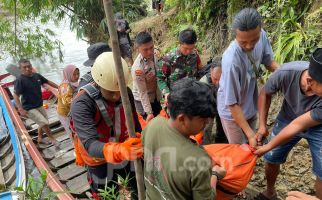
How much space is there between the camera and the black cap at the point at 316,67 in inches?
69.4

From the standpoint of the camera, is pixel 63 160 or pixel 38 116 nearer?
pixel 63 160

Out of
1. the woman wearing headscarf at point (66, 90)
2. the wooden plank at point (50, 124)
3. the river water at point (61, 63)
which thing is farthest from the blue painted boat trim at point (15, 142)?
the river water at point (61, 63)

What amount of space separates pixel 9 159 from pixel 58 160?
3.77ft

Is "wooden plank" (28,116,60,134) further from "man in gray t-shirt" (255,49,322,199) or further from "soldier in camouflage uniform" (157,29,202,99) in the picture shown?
"man in gray t-shirt" (255,49,322,199)

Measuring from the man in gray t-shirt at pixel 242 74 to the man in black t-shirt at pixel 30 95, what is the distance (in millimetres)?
3260

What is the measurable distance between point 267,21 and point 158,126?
4.21 metres

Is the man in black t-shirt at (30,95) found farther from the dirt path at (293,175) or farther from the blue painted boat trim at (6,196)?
the dirt path at (293,175)

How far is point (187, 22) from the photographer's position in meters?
7.39

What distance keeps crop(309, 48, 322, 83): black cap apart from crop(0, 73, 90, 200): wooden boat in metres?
2.20

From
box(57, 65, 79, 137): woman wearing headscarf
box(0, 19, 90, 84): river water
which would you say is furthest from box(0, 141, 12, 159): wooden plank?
box(0, 19, 90, 84): river water

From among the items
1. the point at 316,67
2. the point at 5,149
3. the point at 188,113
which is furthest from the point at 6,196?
the point at 316,67

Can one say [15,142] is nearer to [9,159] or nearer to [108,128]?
[9,159]

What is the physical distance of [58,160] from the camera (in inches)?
170

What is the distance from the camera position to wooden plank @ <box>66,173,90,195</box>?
352cm
